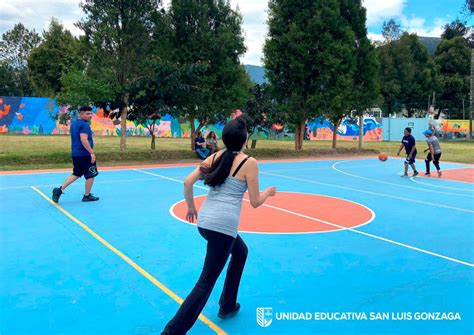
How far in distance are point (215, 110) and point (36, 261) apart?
15.9 meters

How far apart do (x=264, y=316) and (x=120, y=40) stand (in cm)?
1655

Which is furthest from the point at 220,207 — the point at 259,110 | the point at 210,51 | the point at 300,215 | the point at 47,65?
the point at 47,65

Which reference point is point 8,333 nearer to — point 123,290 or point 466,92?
point 123,290

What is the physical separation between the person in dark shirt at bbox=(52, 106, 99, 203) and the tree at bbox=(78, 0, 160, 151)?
9.44m

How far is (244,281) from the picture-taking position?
4.73 meters

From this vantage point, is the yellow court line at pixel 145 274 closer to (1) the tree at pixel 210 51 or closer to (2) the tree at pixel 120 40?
(2) the tree at pixel 120 40

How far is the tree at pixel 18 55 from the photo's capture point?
55.2 m

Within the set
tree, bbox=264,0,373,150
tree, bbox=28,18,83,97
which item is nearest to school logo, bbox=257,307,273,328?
tree, bbox=264,0,373,150

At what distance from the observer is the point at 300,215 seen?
8.16m

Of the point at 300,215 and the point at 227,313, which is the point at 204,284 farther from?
the point at 300,215

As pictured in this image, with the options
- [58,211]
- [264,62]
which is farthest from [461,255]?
[264,62]

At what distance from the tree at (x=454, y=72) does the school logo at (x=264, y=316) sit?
177ft

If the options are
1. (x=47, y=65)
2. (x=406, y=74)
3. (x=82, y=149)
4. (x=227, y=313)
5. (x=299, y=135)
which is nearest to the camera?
(x=227, y=313)

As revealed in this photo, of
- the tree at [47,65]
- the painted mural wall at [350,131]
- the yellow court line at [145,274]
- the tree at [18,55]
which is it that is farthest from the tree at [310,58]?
the tree at [18,55]
